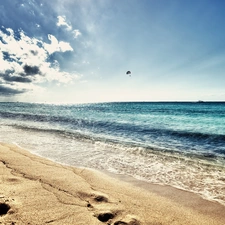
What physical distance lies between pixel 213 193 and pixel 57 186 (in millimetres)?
4607

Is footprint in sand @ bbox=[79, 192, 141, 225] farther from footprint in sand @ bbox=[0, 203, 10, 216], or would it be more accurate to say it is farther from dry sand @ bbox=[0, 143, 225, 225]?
footprint in sand @ bbox=[0, 203, 10, 216]

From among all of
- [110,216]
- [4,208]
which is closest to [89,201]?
[110,216]

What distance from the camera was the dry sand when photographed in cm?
348

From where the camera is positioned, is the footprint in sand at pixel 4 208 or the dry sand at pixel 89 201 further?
the dry sand at pixel 89 201

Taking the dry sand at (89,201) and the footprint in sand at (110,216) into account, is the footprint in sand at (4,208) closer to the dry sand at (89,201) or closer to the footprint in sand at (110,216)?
the dry sand at (89,201)

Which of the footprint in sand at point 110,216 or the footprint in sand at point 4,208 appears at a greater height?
the footprint in sand at point 4,208

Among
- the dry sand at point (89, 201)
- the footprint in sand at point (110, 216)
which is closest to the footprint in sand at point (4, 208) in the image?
the dry sand at point (89, 201)

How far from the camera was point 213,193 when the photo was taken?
5.47 metres

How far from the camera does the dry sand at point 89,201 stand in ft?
11.4

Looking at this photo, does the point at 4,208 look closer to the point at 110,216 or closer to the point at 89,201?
the point at 89,201

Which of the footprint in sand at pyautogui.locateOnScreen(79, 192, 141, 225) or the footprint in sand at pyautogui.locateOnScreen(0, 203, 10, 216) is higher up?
the footprint in sand at pyautogui.locateOnScreen(0, 203, 10, 216)

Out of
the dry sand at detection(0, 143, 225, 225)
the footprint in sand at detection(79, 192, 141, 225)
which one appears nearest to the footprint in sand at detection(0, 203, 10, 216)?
the dry sand at detection(0, 143, 225, 225)

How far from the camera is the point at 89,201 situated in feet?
14.0

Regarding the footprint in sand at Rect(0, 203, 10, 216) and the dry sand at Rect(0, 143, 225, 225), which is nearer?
the footprint in sand at Rect(0, 203, 10, 216)
